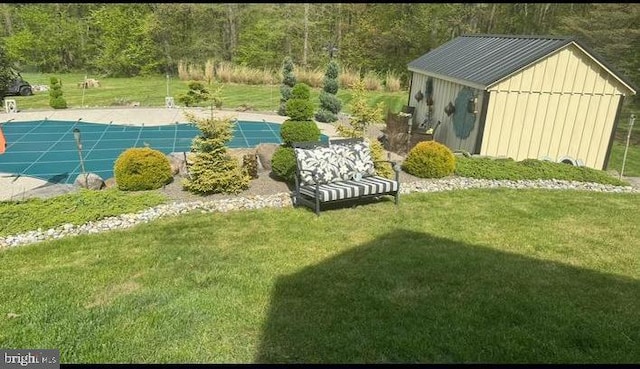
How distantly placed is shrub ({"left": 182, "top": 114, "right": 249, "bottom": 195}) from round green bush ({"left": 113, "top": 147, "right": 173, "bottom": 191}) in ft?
2.11

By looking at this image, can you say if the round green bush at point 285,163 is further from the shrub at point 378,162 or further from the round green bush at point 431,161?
the round green bush at point 431,161

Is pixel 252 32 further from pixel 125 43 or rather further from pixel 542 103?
pixel 542 103

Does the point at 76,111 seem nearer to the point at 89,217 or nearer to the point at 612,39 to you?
the point at 89,217

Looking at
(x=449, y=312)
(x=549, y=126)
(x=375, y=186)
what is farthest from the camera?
(x=549, y=126)

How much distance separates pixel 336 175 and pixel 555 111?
691 centimetres

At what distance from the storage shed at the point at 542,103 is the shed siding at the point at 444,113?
59 millimetres

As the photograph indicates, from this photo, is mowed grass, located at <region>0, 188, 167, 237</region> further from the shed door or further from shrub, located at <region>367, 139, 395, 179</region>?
the shed door

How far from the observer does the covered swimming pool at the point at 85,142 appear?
458 inches

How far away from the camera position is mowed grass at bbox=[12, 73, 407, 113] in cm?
2169

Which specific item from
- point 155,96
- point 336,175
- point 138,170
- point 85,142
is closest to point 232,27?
point 155,96

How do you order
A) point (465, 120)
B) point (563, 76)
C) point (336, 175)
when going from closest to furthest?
point (336, 175) → point (563, 76) → point (465, 120)

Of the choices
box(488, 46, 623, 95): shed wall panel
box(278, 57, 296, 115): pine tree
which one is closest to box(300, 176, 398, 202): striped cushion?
box(488, 46, 623, 95): shed wall panel

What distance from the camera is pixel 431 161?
10.4 metres

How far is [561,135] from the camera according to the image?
472 inches
